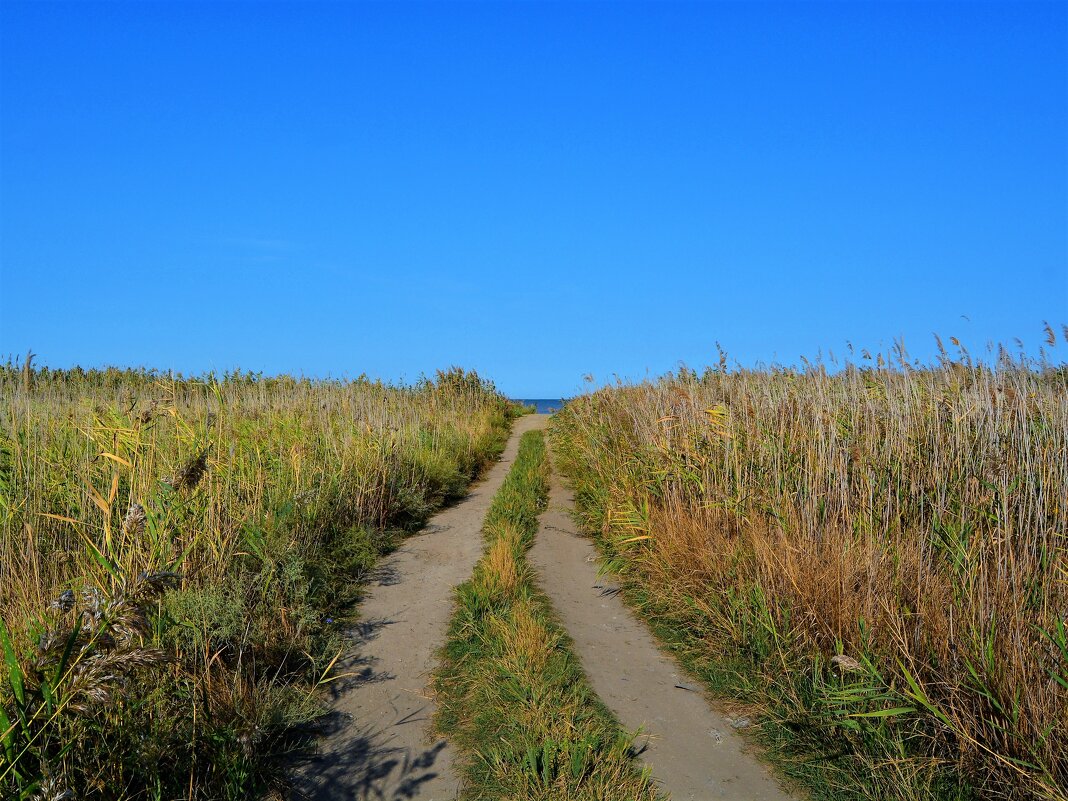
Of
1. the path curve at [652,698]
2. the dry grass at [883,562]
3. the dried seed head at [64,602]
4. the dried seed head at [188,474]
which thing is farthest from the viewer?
the path curve at [652,698]

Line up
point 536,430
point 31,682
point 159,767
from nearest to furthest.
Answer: point 31,682
point 159,767
point 536,430

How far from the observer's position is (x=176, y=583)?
2.96m

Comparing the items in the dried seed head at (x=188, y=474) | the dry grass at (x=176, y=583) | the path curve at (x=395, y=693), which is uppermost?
the dried seed head at (x=188, y=474)

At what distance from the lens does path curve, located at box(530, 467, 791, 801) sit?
3424 millimetres

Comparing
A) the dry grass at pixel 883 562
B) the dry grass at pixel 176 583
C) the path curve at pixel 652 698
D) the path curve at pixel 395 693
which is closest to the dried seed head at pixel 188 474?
the dry grass at pixel 176 583

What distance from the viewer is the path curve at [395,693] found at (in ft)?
11.4

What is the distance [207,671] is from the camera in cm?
351

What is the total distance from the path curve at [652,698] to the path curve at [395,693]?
1.03m

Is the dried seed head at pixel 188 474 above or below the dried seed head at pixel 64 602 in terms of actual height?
above

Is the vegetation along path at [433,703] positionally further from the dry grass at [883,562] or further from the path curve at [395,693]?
the dry grass at [883,562]

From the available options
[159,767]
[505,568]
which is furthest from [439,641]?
[159,767]

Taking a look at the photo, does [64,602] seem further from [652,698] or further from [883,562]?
[883,562]

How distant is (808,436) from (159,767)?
15.5 feet

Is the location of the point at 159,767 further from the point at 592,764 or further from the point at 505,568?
the point at 505,568
